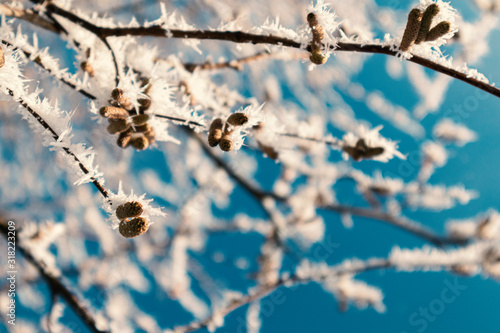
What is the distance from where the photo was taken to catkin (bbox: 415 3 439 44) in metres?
0.57

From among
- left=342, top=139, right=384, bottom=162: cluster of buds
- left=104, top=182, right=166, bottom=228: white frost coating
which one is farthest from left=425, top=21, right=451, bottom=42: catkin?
left=104, top=182, right=166, bottom=228: white frost coating

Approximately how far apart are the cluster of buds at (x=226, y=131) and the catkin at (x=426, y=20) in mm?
336

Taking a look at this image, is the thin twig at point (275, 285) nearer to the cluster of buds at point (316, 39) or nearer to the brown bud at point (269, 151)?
the brown bud at point (269, 151)

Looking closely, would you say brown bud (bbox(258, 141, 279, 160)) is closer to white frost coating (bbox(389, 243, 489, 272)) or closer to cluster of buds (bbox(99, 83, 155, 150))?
cluster of buds (bbox(99, 83, 155, 150))

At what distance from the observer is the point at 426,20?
578 millimetres

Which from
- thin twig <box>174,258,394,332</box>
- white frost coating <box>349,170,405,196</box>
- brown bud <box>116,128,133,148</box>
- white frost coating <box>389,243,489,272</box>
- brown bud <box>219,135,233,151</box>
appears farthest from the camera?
white frost coating <box>349,170,405,196</box>

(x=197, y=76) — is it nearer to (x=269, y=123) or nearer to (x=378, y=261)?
(x=269, y=123)

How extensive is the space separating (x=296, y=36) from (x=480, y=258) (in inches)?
60.9

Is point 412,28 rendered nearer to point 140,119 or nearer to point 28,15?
point 140,119

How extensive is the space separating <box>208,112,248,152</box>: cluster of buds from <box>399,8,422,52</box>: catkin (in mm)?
308

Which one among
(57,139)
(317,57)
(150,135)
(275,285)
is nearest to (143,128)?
(150,135)

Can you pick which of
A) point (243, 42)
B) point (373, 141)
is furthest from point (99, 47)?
point (373, 141)

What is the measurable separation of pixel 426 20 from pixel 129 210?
23.0 inches

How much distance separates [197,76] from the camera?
979 millimetres
